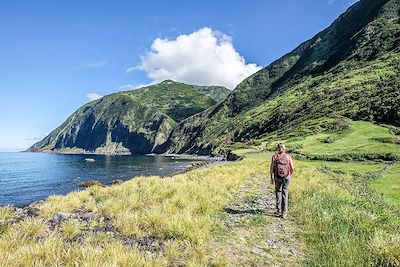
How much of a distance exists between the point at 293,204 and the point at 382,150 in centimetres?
4369

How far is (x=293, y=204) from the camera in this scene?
18.2 m

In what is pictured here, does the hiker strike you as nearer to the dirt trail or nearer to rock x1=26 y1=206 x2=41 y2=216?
the dirt trail

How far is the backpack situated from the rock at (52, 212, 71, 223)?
894 centimetres

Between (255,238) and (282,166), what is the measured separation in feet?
16.1

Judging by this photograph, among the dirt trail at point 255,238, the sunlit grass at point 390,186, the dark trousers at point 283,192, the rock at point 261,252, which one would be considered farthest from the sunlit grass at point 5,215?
the sunlit grass at point 390,186

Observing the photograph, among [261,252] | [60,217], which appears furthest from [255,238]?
[60,217]

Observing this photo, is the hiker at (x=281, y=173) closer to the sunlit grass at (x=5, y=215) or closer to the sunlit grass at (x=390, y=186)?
the sunlit grass at (x=390, y=186)

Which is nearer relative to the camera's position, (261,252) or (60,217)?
(261,252)

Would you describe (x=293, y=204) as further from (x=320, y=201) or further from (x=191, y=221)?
(x=191, y=221)

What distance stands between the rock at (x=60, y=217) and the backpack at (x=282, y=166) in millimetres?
8940

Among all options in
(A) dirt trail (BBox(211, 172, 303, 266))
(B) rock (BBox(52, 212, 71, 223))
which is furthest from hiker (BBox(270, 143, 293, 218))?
(B) rock (BBox(52, 212, 71, 223))

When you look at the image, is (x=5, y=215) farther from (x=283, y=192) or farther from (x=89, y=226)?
(x=283, y=192)

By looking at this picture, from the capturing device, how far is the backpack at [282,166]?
16141 mm

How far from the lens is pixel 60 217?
1443 centimetres
